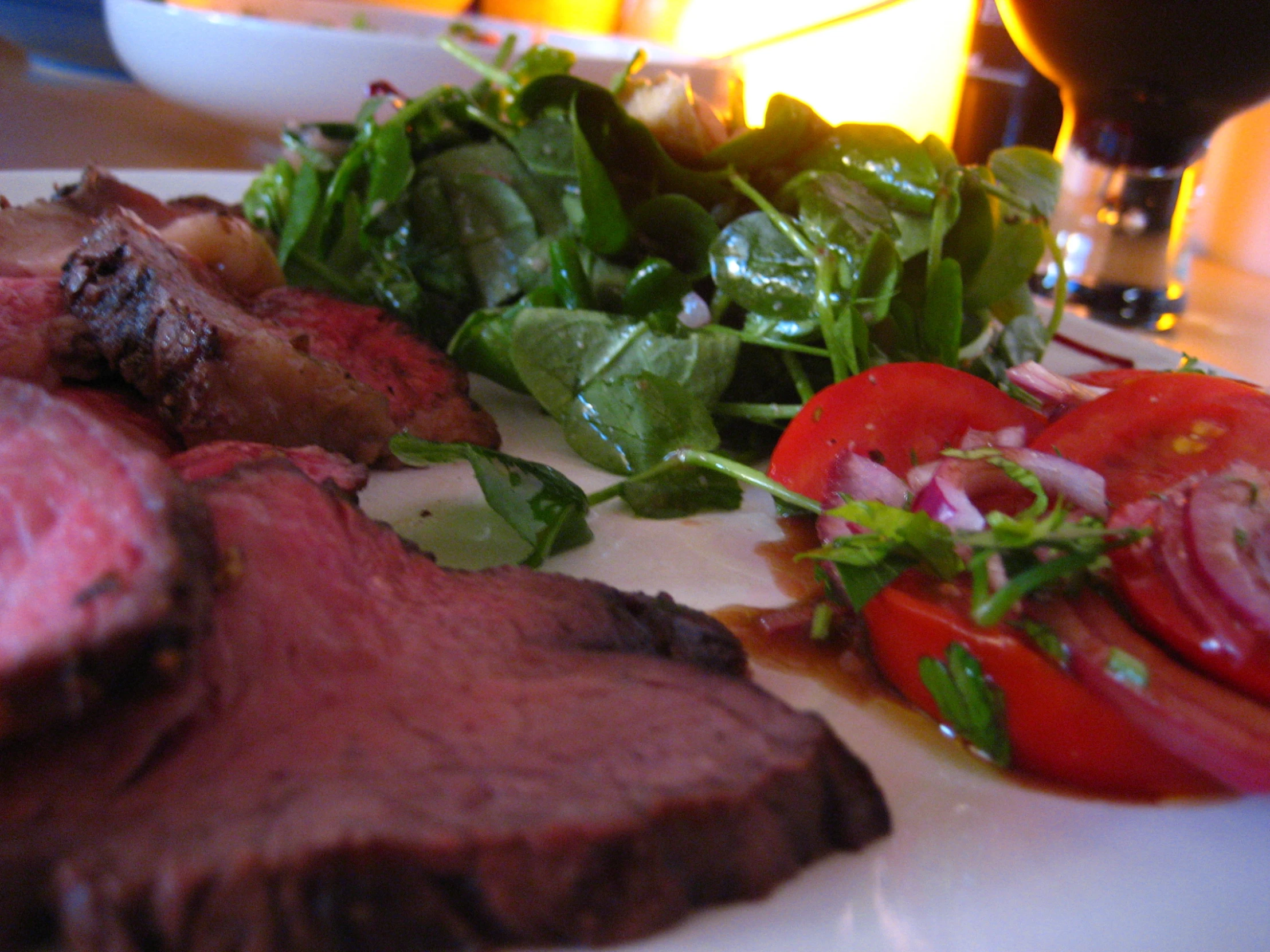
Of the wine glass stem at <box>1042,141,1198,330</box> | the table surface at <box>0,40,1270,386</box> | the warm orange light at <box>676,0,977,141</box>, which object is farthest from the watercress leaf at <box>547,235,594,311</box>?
the warm orange light at <box>676,0,977,141</box>

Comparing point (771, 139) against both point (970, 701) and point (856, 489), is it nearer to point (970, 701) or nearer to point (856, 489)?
point (856, 489)

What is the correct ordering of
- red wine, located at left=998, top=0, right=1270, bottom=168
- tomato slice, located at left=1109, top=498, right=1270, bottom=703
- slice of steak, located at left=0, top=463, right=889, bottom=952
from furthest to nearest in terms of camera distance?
red wine, located at left=998, top=0, right=1270, bottom=168 → tomato slice, located at left=1109, top=498, right=1270, bottom=703 → slice of steak, located at left=0, top=463, right=889, bottom=952

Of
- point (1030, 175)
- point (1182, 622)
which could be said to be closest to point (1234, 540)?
point (1182, 622)

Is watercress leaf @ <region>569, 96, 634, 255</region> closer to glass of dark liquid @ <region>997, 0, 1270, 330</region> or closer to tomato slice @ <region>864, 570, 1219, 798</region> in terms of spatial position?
tomato slice @ <region>864, 570, 1219, 798</region>

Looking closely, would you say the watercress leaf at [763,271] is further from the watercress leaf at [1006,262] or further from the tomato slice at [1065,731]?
the tomato slice at [1065,731]

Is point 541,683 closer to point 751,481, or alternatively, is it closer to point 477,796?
point 477,796

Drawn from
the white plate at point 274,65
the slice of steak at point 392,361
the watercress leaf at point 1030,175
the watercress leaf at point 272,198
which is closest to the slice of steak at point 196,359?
the slice of steak at point 392,361

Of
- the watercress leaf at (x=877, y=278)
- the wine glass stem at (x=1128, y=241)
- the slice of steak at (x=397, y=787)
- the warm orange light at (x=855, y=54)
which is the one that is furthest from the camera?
the warm orange light at (x=855, y=54)

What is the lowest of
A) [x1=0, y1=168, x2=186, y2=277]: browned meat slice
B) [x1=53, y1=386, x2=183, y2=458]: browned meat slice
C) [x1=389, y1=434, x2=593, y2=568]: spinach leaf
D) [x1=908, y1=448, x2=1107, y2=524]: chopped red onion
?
[x1=389, y1=434, x2=593, y2=568]: spinach leaf
